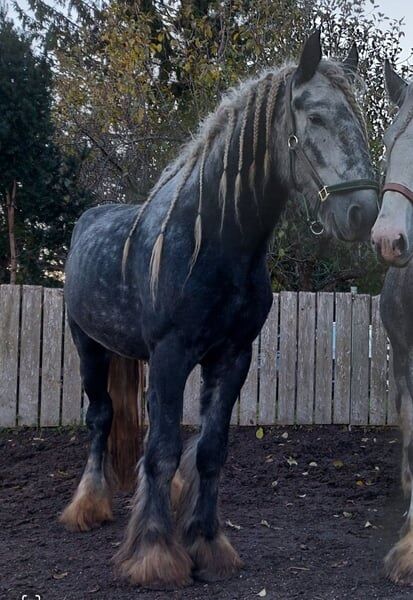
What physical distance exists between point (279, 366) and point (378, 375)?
979mm

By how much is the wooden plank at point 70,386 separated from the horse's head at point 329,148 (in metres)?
4.17

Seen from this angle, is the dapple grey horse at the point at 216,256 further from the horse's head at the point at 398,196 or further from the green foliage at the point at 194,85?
the green foliage at the point at 194,85

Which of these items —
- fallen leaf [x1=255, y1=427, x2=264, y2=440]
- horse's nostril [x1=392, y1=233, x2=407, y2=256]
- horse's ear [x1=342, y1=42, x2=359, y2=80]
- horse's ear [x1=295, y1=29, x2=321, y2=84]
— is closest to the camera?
horse's nostril [x1=392, y1=233, x2=407, y2=256]

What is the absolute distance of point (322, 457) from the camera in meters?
5.67

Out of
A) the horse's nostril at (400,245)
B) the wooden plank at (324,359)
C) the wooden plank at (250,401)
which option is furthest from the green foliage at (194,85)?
the horse's nostril at (400,245)

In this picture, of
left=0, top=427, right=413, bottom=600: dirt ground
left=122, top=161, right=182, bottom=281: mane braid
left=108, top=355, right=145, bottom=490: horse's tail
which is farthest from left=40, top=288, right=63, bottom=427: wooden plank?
left=122, top=161, right=182, bottom=281: mane braid

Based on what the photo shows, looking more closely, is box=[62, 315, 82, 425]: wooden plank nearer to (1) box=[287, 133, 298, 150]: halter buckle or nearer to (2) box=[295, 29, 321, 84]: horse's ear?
(1) box=[287, 133, 298, 150]: halter buckle

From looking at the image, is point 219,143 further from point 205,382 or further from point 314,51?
point 205,382

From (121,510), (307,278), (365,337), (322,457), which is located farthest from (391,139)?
(307,278)

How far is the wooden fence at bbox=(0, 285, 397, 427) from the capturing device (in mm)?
6531

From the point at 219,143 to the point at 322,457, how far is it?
3322 mm

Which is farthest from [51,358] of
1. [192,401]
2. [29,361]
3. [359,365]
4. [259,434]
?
[359,365]

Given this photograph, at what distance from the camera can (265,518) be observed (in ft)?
13.6

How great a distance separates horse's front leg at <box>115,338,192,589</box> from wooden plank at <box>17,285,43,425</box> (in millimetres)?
3634
